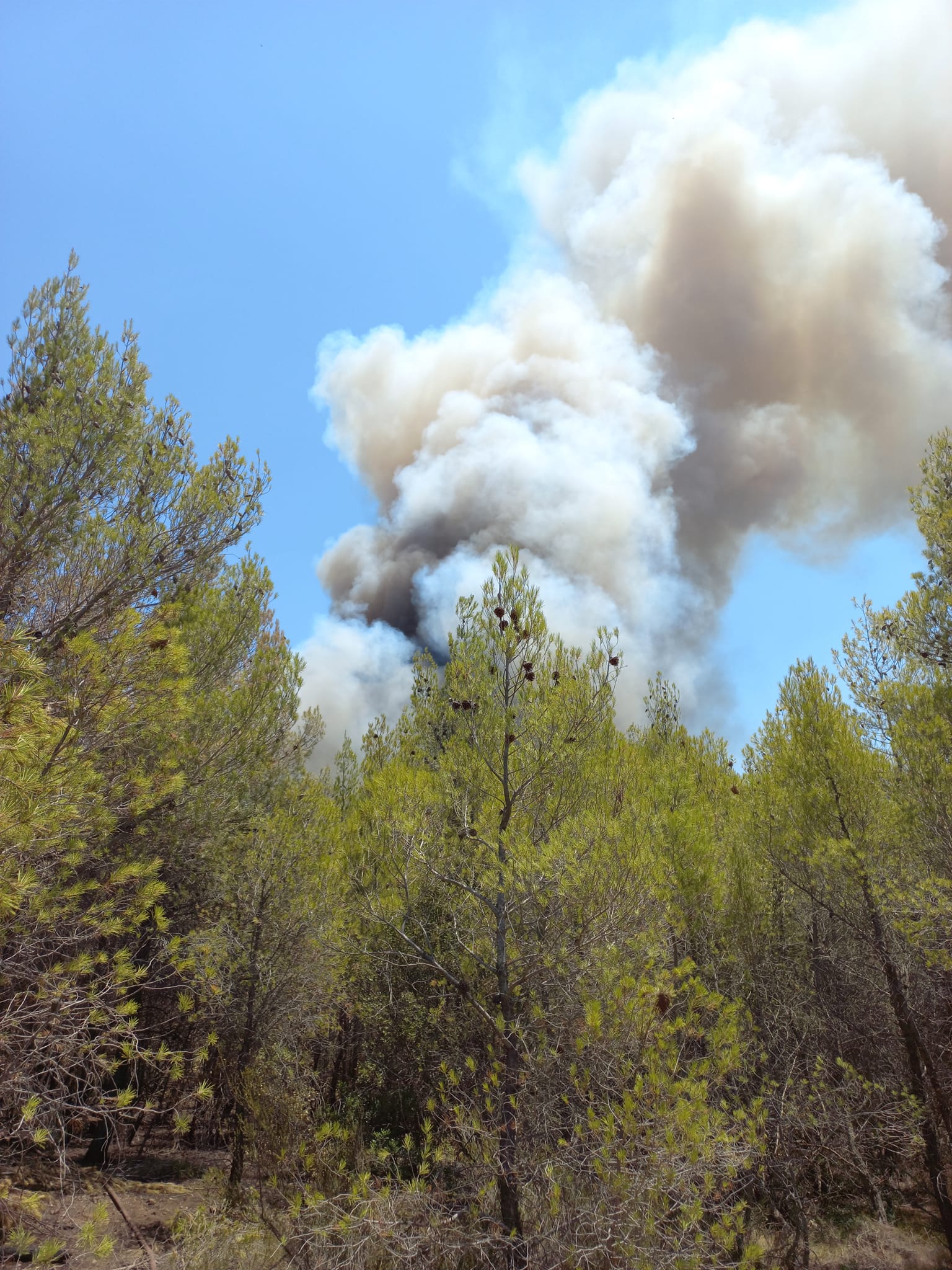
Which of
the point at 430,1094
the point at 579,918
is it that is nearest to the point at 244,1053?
the point at 430,1094

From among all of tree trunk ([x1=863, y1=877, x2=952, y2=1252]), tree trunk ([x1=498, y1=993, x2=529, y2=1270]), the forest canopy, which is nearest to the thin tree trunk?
the forest canopy

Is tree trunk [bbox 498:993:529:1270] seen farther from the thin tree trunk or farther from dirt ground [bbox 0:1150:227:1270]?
the thin tree trunk

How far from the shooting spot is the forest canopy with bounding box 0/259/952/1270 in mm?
5578

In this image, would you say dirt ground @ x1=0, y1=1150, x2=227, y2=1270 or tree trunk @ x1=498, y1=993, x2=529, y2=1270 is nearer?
tree trunk @ x1=498, y1=993, x2=529, y2=1270

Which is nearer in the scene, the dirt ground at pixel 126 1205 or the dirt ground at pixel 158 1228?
the dirt ground at pixel 126 1205

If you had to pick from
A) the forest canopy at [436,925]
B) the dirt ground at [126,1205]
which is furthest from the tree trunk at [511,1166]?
the dirt ground at [126,1205]

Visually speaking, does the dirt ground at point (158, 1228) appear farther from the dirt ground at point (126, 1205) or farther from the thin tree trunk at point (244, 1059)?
the thin tree trunk at point (244, 1059)

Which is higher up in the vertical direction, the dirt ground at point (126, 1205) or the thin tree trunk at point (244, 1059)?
the thin tree trunk at point (244, 1059)

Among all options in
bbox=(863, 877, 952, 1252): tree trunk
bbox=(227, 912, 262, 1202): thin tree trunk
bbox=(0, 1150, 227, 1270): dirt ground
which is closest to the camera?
bbox=(0, 1150, 227, 1270): dirt ground

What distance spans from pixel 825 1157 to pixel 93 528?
14325mm

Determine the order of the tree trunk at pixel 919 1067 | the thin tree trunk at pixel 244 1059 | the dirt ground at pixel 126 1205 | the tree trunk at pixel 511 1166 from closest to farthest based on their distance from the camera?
the tree trunk at pixel 511 1166 < the dirt ground at pixel 126 1205 < the thin tree trunk at pixel 244 1059 < the tree trunk at pixel 919 1067

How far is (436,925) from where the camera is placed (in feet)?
33.4

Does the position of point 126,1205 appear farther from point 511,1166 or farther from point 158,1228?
point 511,1166

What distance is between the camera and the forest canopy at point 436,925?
5.58m
